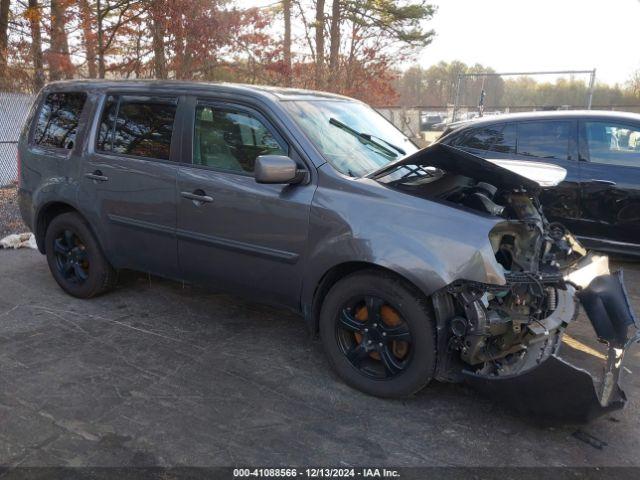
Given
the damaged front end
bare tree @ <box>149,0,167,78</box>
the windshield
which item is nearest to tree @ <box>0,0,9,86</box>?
bare tree @ <box>149,0,167,78</box>

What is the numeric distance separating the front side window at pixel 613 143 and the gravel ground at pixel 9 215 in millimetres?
7096

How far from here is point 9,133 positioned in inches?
417

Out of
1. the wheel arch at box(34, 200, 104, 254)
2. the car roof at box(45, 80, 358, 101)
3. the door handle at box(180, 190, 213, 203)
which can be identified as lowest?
the wheel arch at box(34, 200, 104, 254)

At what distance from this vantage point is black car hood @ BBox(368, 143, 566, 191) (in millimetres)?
3006

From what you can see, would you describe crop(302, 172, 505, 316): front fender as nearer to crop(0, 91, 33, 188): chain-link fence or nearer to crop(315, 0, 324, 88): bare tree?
crop(0, 91, 33, 188): chain-link fence

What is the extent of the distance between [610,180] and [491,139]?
1.31 metres

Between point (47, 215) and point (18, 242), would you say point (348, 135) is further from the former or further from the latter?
point (18, 242)

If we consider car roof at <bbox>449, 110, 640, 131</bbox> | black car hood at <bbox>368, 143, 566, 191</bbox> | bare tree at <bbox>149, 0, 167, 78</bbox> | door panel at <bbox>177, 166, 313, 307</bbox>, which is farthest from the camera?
bare tree at <bbox>149, 0, 167, 78</bbox>

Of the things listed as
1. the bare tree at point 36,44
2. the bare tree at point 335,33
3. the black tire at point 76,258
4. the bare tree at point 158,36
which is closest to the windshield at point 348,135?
the black tire at point 76,258

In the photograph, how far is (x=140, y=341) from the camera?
4.00 meters

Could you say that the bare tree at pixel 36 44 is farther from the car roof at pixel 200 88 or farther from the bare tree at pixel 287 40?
the car roof at pixel 200 88

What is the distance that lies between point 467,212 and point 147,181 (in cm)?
239

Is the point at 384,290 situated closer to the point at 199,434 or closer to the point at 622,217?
the point at 199,434

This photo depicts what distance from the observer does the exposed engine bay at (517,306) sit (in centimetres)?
272
